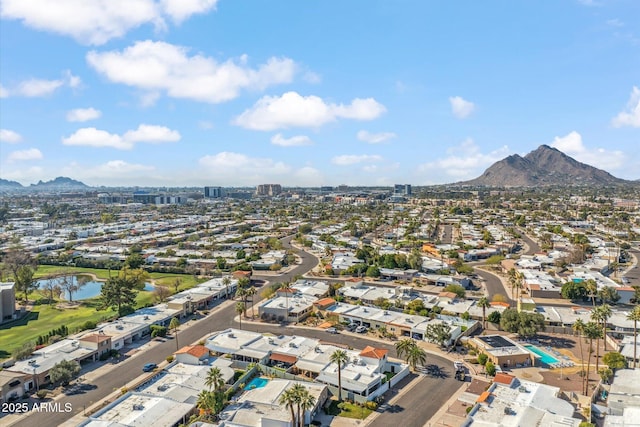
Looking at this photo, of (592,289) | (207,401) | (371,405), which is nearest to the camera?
(207,401)

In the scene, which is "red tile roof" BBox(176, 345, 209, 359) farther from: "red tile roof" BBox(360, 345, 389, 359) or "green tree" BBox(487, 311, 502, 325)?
"green tree" BBox(487, 311, 502, 325)

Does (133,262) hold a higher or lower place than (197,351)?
higher

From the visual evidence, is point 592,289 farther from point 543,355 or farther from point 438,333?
point 438,333

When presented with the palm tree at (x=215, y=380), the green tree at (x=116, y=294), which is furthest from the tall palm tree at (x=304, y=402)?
the green tree at (x=116, y=294)

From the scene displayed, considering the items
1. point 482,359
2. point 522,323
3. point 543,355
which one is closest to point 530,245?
point 522,323

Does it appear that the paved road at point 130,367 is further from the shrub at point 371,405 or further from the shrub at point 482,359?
the shrub at point 482,359

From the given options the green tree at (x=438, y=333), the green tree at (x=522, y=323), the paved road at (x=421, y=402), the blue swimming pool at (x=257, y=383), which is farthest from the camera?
the green tree at (x=522, y=323)
